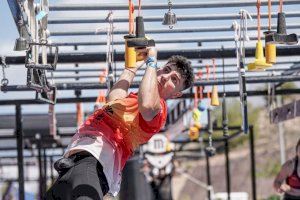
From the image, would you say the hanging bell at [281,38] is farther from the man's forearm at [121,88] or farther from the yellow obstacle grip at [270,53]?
the man's forearm at [121,88]

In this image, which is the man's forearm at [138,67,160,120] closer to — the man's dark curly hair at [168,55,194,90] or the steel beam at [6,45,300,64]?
the man's dark curly hair at [168,55,194,90]

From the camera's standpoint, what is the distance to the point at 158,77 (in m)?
5.99

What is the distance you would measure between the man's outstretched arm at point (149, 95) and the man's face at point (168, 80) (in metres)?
0.23

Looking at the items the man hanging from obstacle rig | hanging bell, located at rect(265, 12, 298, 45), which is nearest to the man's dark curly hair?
the man hanging from obstacle rig

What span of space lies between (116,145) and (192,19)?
2.22m

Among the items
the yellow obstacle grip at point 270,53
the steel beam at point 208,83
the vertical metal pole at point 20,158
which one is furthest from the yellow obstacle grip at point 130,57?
the vertical metal pole at point 20,158

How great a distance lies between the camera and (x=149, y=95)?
5.66 metres

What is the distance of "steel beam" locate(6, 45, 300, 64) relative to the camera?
8.26m

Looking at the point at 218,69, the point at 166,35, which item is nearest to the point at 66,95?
the point at 218,69

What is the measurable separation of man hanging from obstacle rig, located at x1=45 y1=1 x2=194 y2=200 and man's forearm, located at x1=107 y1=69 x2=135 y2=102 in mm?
83

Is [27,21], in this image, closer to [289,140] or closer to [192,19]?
[192,19]

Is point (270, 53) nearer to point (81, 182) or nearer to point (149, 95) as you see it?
point (149, 95)

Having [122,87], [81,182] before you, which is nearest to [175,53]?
[122,87]

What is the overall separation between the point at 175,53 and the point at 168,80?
237 cm
